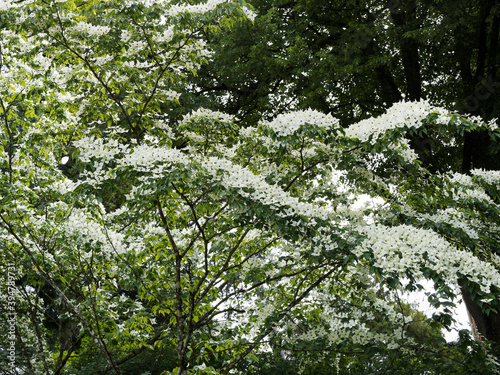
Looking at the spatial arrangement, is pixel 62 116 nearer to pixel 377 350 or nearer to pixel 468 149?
pixel 377 350

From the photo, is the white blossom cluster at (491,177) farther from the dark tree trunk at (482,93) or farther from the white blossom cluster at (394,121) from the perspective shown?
the dark tree trunk at (482,93)

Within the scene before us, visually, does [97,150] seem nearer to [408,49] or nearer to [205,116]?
[205,116]

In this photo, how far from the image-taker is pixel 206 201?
13.2 feet

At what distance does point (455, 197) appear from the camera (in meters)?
4.70

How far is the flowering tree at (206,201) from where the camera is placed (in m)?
3.38

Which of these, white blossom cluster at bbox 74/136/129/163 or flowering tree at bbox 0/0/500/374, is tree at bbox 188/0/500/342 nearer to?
flowering tree at bbox 0/0/500/374

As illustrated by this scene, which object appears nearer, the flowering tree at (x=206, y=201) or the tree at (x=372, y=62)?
the flowering tree at (x=206, y=201)

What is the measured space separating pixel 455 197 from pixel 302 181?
5.59 feet

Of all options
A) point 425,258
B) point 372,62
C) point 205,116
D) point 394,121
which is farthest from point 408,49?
point 425,258

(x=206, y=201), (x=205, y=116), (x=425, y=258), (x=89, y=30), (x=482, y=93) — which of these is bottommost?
(x=425, y=258)

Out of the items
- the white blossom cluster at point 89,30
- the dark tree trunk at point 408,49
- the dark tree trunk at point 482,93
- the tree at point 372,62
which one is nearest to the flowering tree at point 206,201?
the white blossom cluster at point 89,30

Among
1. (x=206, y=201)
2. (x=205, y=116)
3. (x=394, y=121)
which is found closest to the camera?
(x=394, y=121)

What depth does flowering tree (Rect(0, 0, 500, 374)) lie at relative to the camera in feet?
11.1

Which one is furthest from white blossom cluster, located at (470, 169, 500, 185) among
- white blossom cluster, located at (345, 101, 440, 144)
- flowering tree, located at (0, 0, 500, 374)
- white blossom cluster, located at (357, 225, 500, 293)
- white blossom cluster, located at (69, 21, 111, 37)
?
white blossom cluster, located at (69, 21, 111, 37)
